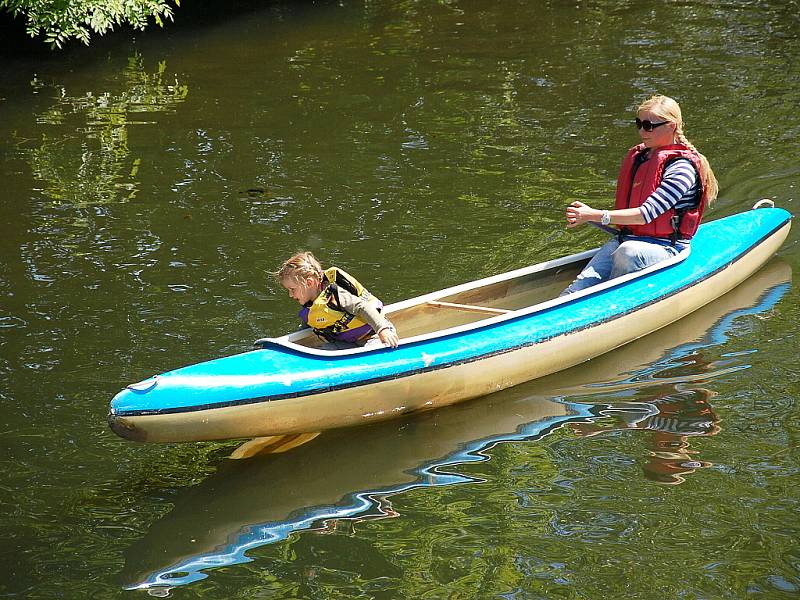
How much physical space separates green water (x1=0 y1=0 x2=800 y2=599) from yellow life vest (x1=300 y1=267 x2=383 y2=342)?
1.73 ft

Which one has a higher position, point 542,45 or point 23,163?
point 542,45

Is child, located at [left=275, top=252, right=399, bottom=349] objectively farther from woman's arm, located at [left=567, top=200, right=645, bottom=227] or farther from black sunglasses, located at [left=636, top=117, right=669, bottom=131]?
black sunglasses, located at [left=636, top=117, right=669, bottom=131]

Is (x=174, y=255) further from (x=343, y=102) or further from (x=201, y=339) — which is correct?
(x=343, y=102)

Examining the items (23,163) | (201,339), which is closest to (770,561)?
(201,339)

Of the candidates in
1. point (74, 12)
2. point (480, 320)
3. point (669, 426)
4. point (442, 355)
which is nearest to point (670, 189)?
point (480, 320)

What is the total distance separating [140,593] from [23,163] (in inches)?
248

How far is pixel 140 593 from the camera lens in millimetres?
4445

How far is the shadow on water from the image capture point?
482 centimetres

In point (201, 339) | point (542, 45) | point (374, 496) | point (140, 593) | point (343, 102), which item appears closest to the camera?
point (140, 593)

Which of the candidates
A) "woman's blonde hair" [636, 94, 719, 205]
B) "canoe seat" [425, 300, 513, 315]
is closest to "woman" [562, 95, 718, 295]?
"woman's blonde hair" [636, 94, 719, 205]

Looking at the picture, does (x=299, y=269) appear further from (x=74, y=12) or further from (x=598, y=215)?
(x=74, y=12)

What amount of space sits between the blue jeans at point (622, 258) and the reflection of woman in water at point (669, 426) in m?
0.96

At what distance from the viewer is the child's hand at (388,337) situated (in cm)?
546

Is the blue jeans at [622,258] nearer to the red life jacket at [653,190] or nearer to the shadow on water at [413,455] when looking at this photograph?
the red life jacket at [653,190]
